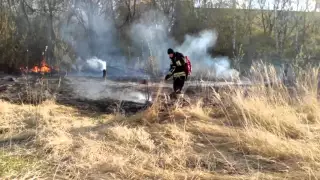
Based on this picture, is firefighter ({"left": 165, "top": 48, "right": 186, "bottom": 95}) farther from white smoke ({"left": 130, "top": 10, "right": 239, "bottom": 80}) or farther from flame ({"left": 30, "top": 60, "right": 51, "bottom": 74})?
white smoke ({"left": 130, "top": 10, "right": 239, "bottom": 80})

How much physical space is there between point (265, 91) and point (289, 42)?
79.8 feet

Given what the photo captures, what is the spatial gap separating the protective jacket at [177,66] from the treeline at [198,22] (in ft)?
52.9

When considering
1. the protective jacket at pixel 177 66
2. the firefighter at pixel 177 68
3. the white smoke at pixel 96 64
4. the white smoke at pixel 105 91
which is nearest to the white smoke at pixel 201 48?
the white smoke at pixel 96 64

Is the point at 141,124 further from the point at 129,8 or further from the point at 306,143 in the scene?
the point at 129,8

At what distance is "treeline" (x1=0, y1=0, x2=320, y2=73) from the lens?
25406mm

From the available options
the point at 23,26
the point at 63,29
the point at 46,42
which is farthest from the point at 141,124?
the point at 63,29

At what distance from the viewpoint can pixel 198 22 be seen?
97.7ft

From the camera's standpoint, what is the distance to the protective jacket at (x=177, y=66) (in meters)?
8.47

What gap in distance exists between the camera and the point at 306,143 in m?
3.95

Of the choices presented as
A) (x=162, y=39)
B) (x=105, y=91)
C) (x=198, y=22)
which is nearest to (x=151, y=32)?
(x=162, y=39)

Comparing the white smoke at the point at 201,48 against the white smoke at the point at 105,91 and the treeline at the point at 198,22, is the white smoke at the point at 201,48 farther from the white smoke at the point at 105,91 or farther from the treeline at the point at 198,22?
the white smoke at the point at 105,91

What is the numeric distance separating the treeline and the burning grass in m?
19.1

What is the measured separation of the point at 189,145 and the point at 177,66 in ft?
14.5

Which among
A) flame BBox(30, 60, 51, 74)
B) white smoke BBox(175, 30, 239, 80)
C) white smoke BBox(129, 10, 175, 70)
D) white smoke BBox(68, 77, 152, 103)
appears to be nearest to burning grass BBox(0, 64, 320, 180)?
white smoke BBox(68, 77, 152, 103)
